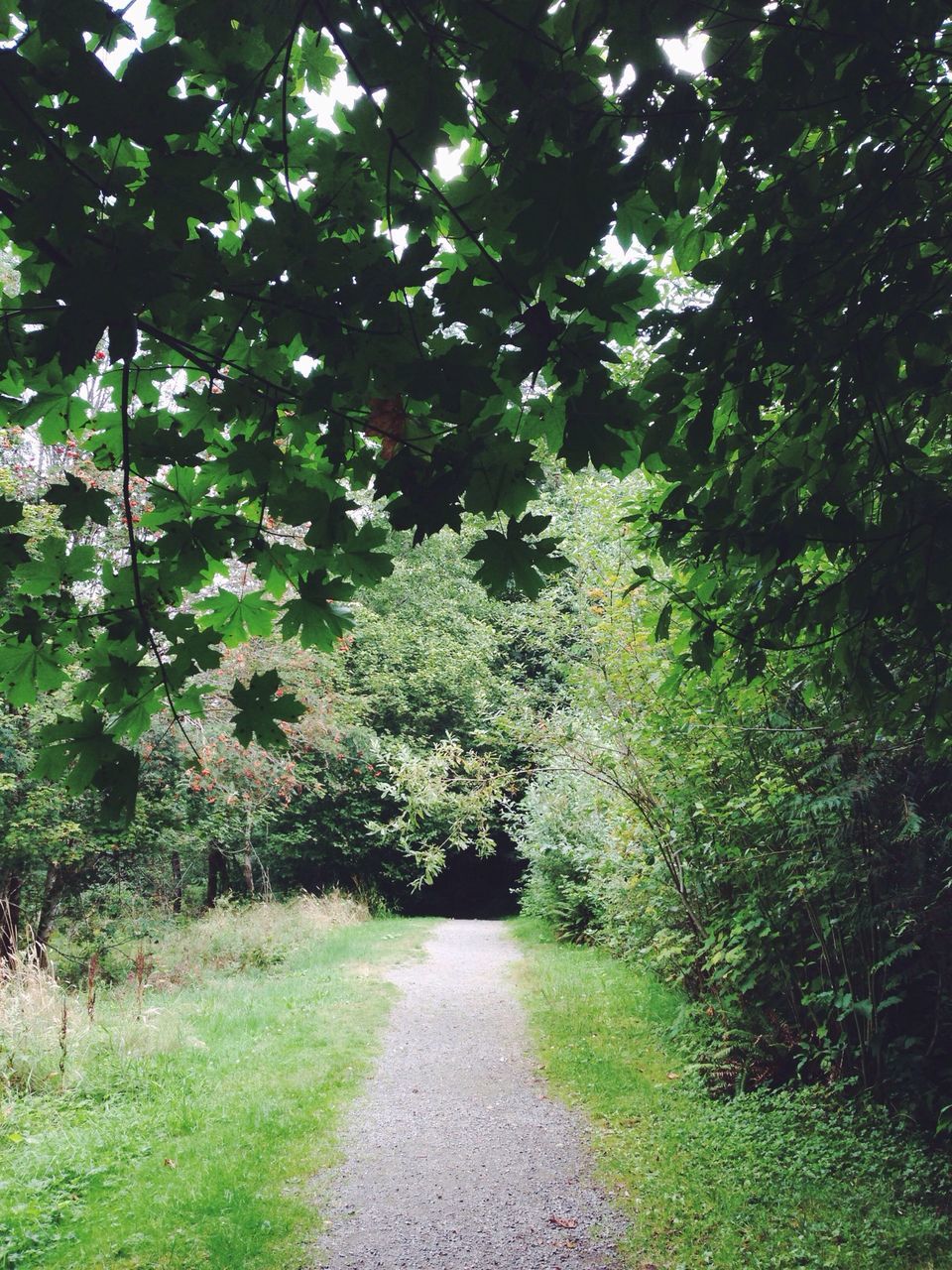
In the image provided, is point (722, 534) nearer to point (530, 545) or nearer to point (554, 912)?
point (530, 545)

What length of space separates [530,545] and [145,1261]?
4232 mm

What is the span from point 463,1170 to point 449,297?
547 cm

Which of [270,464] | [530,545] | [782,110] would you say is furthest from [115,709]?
[782,110]

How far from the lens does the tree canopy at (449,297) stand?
156cm

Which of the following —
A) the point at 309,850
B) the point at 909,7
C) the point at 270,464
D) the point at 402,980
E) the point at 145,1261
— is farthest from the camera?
the point at 309,850

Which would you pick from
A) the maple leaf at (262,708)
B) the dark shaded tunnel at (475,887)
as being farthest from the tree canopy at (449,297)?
the dark shaded tunnel at (475,887)

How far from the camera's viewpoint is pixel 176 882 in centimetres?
1634

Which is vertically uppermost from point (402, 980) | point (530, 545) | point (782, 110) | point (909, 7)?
point (909, 7)

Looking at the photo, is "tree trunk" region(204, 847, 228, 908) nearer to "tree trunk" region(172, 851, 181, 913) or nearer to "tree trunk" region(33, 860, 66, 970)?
"tree trunk" region(172, 851, 181, 913)

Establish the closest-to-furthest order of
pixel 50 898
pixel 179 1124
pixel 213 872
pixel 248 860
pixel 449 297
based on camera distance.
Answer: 1. pixel 449 297
2. pixel 179 1124
3. pixel 50 898
4. pixel 248 860
5. pixel 213 872

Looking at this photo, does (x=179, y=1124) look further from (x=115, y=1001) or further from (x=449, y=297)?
(x=449, y=297)

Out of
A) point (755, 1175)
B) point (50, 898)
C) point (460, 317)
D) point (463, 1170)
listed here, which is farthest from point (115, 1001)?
point (460, 317)

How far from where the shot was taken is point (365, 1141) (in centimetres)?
559

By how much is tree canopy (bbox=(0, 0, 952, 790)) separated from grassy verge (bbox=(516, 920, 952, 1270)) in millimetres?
3154
